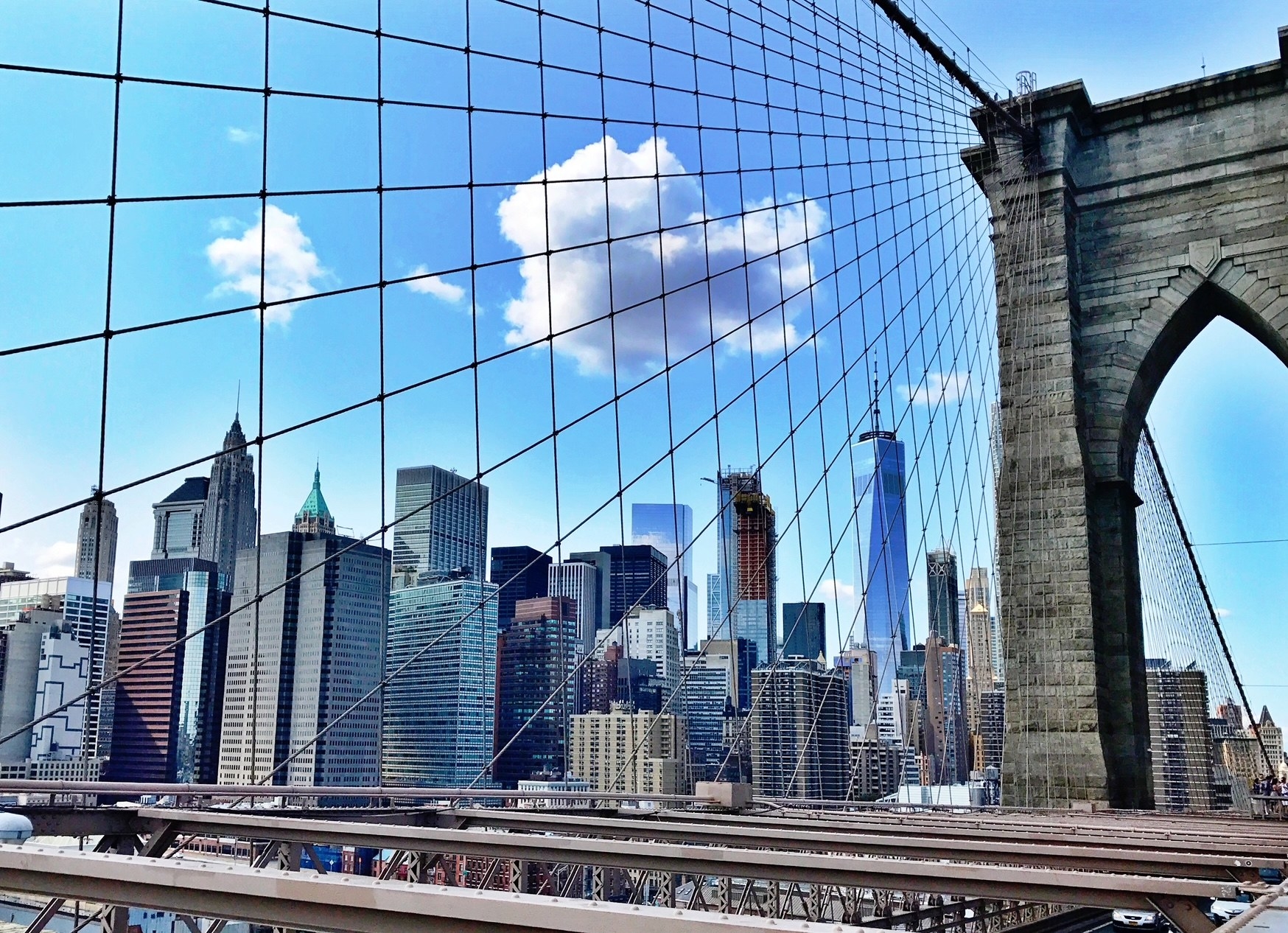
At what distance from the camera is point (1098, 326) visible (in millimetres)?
13797

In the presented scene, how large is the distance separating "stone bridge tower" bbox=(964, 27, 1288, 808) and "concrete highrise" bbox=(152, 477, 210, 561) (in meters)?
11.2

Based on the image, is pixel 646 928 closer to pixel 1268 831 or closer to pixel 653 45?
pixel 1268 831

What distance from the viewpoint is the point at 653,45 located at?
10875mm

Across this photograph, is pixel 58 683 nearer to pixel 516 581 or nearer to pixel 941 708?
pixel 516 581

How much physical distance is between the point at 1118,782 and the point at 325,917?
12.3m

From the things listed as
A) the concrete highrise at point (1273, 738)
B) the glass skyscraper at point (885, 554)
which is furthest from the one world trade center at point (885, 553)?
the concrete highrise at point (1273, 738)

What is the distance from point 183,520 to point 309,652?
3011mm

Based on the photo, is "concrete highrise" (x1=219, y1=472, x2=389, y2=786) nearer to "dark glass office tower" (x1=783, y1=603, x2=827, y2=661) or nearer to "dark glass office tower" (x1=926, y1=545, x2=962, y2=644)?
"dark glass office tower" (x1=926, y1=545, x2=962, y2=644)

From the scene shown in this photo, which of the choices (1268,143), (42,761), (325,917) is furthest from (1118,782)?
(325,917)

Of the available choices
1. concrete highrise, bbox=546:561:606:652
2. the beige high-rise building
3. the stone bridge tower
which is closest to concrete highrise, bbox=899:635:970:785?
the stone bridge tower

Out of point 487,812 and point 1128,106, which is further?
point 1128,106

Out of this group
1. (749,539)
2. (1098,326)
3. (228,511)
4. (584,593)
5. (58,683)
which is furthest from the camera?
(584,593)

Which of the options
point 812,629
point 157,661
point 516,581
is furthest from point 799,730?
point 812,629

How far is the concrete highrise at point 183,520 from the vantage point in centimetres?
1748
